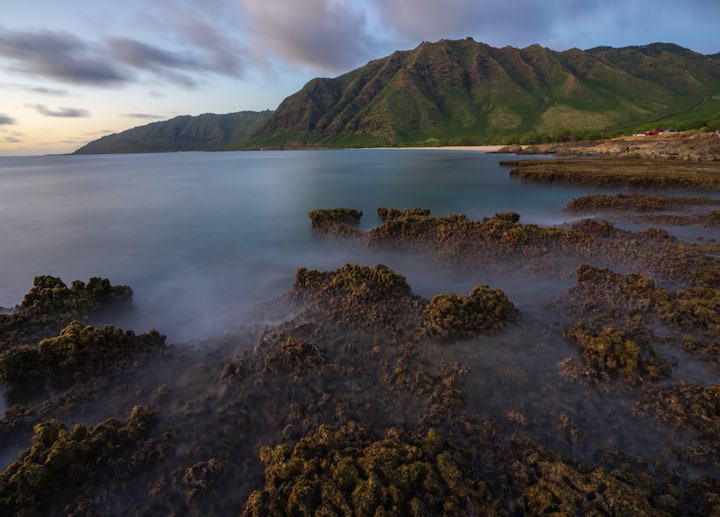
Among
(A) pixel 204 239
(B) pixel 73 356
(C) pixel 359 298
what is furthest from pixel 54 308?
(A) pixel 204 239

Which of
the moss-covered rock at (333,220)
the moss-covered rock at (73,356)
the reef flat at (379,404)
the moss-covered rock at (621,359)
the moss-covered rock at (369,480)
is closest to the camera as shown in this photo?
the moss-covered rock at (369,480)

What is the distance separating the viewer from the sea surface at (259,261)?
651 cm

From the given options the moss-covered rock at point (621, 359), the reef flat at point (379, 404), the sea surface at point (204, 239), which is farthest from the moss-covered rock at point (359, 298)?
the moss-covered rock at point (621, 359)

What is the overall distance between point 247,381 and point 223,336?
2322 millimetres

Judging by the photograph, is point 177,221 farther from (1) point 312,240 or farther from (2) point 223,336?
(2) point 223,336

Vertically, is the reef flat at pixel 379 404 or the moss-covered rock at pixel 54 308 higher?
the moss-covered rock at pixel 54 308

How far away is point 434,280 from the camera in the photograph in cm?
1227

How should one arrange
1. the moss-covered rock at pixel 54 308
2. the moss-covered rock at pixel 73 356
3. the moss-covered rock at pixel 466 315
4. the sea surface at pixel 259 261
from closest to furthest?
1. the sea surface at pixel 259 261
2. the moss-covered rock at pixel 73 356
3. the moss-covered rock at pixel 466 315
4. the moss-covered rock at pixel 54 308

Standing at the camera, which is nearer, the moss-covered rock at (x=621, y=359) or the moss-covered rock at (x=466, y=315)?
the moss-covered rock at (x=621, y=359)

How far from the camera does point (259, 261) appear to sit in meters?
15.4

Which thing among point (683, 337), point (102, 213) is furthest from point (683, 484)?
point (102, 213)

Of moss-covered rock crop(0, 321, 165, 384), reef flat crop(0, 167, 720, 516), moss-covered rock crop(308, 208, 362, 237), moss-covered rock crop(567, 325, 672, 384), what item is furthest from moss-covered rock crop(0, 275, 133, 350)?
moss-covered rock crop(567, 325, 672, 384)

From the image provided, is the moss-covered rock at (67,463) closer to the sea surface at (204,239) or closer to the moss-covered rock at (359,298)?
the sea surface at (204,239)

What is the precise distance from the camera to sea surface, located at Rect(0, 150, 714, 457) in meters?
6.51
